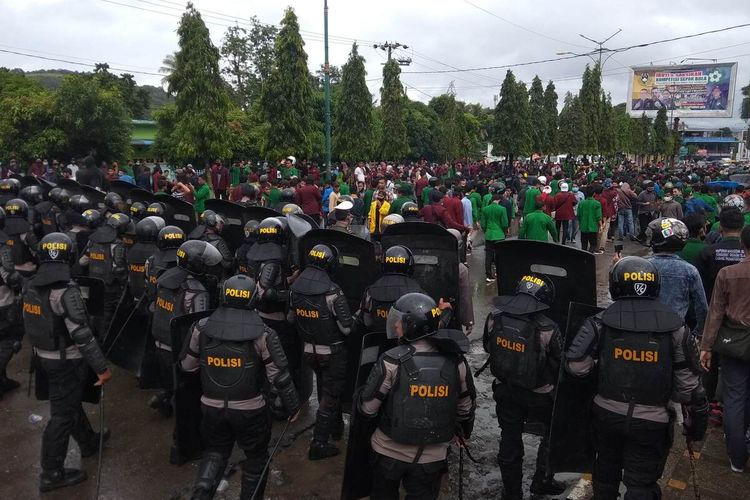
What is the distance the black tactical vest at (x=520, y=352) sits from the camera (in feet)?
13.1

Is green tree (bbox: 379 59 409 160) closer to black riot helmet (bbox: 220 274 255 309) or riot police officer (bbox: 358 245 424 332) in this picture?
riot police officer (bbox: 358 245 424 332)

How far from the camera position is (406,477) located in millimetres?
3518

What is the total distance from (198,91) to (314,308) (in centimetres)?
1790

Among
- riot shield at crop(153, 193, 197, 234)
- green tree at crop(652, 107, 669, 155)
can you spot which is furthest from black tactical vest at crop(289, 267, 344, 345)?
green tree at crop(652, 107, 669, 155)

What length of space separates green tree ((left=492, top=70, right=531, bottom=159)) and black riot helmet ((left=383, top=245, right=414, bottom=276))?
30.0 metres

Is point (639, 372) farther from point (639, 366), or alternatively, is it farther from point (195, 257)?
point (195, 257)

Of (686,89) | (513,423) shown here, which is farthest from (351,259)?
(686,89)

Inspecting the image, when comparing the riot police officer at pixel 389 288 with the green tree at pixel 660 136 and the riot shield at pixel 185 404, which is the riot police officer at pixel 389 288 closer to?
the riot shield at pixel 185 404

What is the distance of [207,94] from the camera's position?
20656 millimetres

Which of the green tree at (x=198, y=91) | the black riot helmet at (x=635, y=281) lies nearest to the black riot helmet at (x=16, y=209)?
the black riot helmet at (x=635, y=281)

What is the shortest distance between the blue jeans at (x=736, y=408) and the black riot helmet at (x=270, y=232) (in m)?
4.43

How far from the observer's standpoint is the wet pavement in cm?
455

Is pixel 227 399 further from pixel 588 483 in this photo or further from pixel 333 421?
pixel 588 483

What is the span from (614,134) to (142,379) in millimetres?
46351
